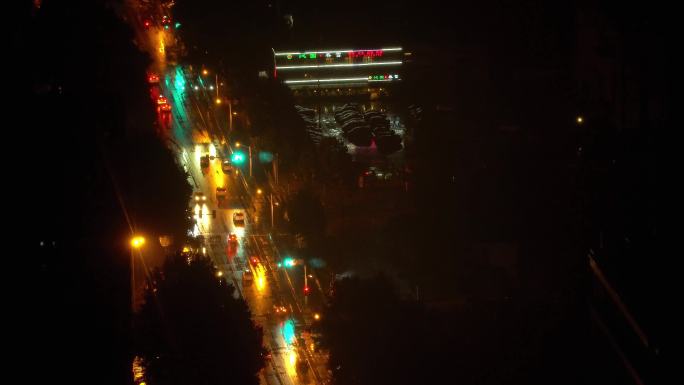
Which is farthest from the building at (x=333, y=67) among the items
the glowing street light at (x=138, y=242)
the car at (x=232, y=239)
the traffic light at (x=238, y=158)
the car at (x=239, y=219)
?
the glowing street light at (x=138, y=242)

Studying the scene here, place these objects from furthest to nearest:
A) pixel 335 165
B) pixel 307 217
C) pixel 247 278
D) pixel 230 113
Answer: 1. pixel 230 113
2. pixel 335 165
3. pixel 307 217
4. pixel 247 278

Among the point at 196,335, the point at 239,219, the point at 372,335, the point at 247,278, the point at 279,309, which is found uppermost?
the point at 239,219

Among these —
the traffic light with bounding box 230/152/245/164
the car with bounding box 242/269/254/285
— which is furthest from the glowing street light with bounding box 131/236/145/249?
the traffic light with bounding box 230/152/245/164

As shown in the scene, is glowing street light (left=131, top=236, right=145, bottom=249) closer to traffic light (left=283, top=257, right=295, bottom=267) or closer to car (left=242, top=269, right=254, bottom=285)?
car (left=242, top=269, right=254, bottom=285)

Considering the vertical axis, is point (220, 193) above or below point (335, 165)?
below

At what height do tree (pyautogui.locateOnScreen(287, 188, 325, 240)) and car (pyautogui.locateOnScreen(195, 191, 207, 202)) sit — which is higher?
car (pyautogui.locateOnScreen(195, 191, 207, 202))

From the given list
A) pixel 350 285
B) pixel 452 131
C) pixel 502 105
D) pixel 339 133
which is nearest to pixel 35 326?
pixel 350 285

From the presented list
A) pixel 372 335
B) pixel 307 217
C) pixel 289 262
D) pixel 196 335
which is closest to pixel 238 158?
pixel 307 217

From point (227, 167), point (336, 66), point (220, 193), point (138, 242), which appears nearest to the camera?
point (138, 242)

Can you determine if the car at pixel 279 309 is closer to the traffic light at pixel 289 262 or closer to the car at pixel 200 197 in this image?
the traffic light at pixel 289 262

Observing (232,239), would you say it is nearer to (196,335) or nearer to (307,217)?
(307,217)
